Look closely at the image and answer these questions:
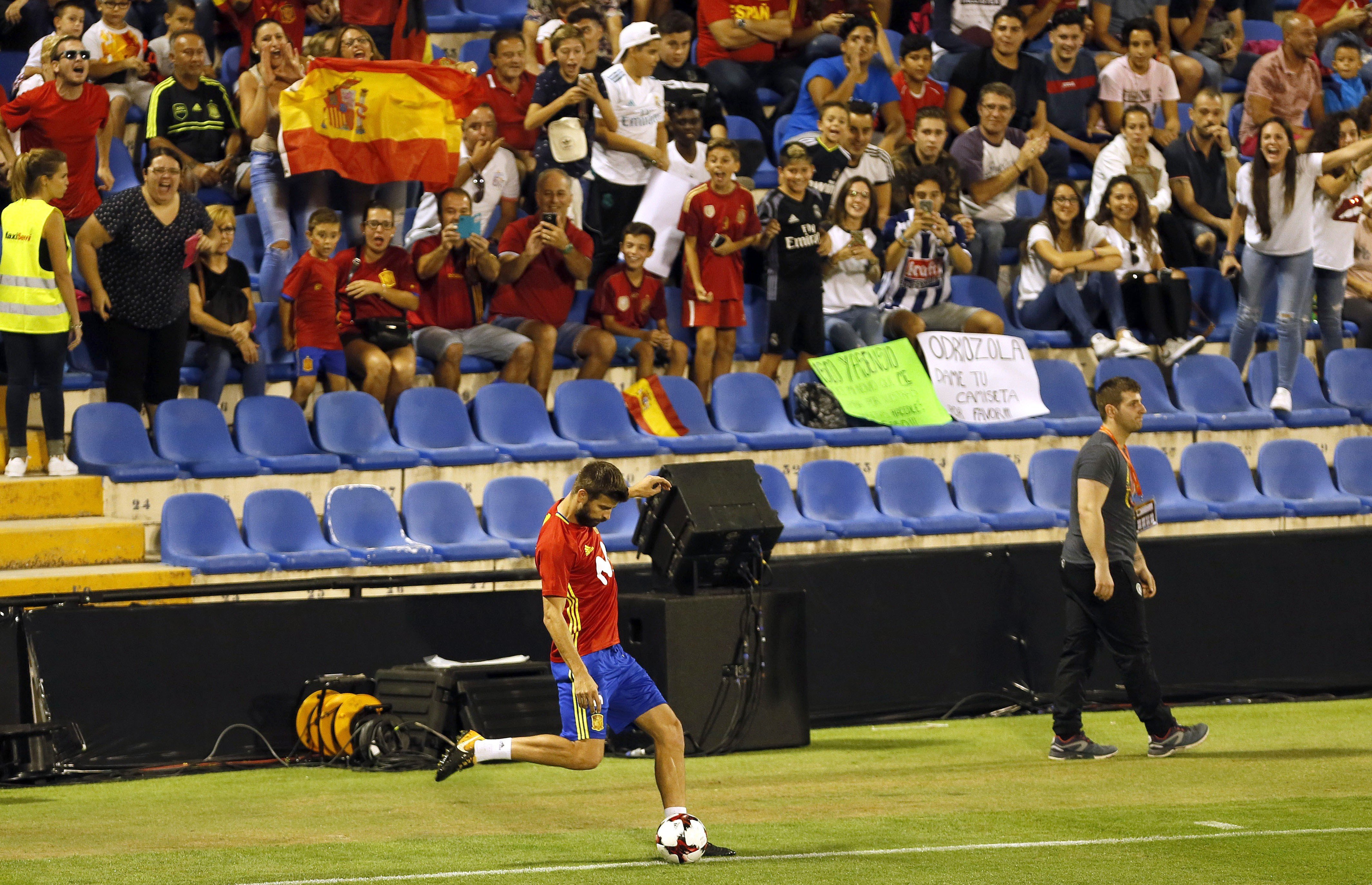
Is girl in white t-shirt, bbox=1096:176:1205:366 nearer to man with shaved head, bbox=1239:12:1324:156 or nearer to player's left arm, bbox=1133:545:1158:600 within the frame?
man with shaved head, bbox=1239:12:1324:156

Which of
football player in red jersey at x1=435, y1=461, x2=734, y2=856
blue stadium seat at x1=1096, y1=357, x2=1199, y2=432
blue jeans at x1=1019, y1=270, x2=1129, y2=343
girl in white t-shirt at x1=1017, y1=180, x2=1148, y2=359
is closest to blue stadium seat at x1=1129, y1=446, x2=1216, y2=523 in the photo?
blue stadium seat at x1=1096, y1=357, x2=1199, y2=432

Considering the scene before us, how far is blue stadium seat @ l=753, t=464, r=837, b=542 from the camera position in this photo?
12.8m

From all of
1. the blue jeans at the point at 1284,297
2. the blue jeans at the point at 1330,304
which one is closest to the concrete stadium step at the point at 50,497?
Answer: the blue jeans at the point at 1284,297

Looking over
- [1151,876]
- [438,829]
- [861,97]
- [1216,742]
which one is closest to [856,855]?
[1151,876]

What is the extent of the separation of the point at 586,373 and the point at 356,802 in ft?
18.0

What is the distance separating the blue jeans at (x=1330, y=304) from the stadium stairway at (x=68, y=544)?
394 inches

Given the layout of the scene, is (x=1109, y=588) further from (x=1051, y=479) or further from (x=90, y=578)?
(x=90, y=578)

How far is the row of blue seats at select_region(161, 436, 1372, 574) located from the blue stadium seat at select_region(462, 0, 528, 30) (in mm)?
5251

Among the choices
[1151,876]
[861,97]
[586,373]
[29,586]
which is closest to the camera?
[1151,876]

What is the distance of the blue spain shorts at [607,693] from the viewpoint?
23.7 feet

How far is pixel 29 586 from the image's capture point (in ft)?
34.8

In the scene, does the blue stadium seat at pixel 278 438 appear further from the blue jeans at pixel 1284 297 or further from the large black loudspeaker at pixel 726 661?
the blue jeans at pixel 1284 297

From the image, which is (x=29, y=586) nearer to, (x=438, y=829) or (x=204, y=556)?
(x=204, y=556)

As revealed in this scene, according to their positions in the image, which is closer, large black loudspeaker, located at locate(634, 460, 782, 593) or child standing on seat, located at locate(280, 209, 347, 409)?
large black loudspeaker, located at locate(634, 460, 782, 593)
